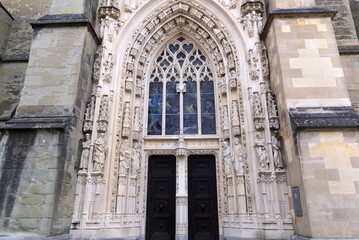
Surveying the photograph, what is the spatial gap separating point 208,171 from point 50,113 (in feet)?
16.7

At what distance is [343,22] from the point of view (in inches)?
373

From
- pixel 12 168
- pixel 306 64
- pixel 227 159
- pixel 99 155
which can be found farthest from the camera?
pixel 227 159

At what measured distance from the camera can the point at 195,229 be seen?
7961 mm

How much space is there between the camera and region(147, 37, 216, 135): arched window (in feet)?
29.5

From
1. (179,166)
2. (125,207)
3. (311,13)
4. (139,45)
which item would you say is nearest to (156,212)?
(125,207)

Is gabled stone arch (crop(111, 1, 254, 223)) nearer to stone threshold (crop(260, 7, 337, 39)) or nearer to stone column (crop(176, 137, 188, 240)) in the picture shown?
stone column (crop(176, 137, 188, 240))

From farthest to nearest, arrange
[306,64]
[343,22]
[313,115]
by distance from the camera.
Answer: [343,22] → [306,64] → [313,115]

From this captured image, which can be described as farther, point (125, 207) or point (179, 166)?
point (179, 166)

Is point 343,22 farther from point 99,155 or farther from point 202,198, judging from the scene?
point 99,155

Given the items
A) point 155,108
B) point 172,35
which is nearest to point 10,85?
point 155,108

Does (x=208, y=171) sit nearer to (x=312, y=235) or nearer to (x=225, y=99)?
(x=225, y=99)

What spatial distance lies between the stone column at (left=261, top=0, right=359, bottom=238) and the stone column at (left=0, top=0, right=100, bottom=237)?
579 centimetres

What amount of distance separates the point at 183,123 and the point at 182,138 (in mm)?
682

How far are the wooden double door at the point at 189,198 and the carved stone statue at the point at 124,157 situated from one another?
3.27ft
